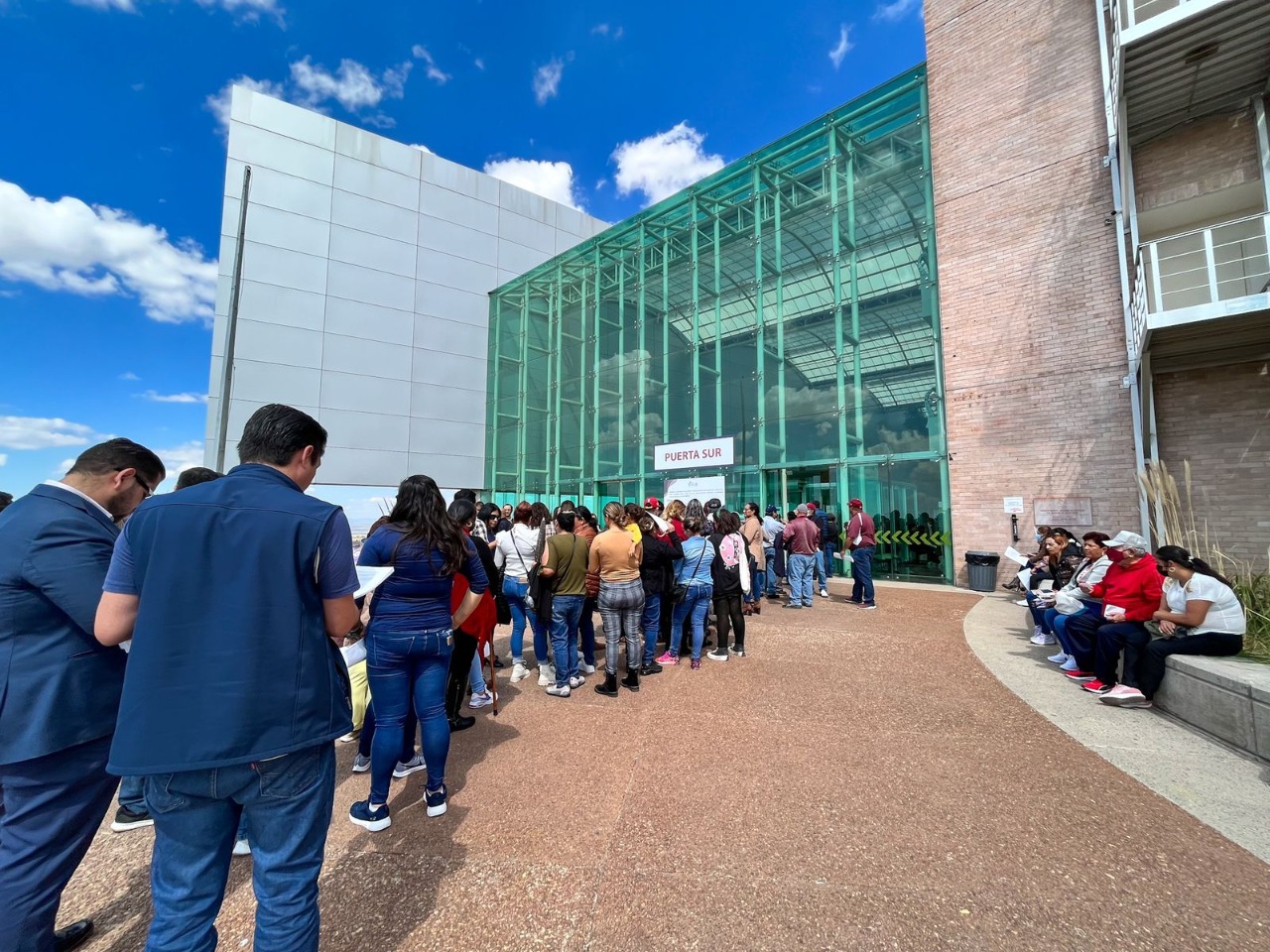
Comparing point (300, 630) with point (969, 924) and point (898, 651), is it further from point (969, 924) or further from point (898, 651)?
point (898, 651)

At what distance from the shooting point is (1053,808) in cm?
307

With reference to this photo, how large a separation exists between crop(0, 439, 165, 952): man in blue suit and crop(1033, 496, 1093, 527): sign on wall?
41.8 feet

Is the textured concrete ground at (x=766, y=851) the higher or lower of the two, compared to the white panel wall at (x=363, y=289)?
lower

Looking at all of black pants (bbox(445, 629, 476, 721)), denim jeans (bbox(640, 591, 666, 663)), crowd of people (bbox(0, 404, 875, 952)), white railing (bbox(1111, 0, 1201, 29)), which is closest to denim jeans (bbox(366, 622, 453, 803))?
crowd of people (bbox(0, 404, 875, 952))

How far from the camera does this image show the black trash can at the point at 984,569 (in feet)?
34.1

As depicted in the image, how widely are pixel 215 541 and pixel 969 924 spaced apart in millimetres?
3230

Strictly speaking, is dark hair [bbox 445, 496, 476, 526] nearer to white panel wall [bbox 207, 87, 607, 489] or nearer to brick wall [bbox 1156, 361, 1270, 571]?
brick wall [bbox 1156, 361, 1270, 571]

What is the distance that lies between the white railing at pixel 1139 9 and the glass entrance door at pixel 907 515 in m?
7.83

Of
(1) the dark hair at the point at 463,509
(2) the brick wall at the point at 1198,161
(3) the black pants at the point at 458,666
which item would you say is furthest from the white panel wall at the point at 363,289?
(2) the brick wall at the point at 1198,161

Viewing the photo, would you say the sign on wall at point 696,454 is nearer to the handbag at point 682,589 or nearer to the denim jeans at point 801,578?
the denim jeans at point 801,578

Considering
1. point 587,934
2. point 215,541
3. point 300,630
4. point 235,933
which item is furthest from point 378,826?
point 215,541

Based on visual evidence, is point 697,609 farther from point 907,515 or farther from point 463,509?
point 907,515

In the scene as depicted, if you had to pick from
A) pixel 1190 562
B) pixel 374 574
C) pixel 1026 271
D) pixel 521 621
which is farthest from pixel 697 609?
pixel 1026 271

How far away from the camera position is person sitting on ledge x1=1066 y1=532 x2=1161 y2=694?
184 inches
